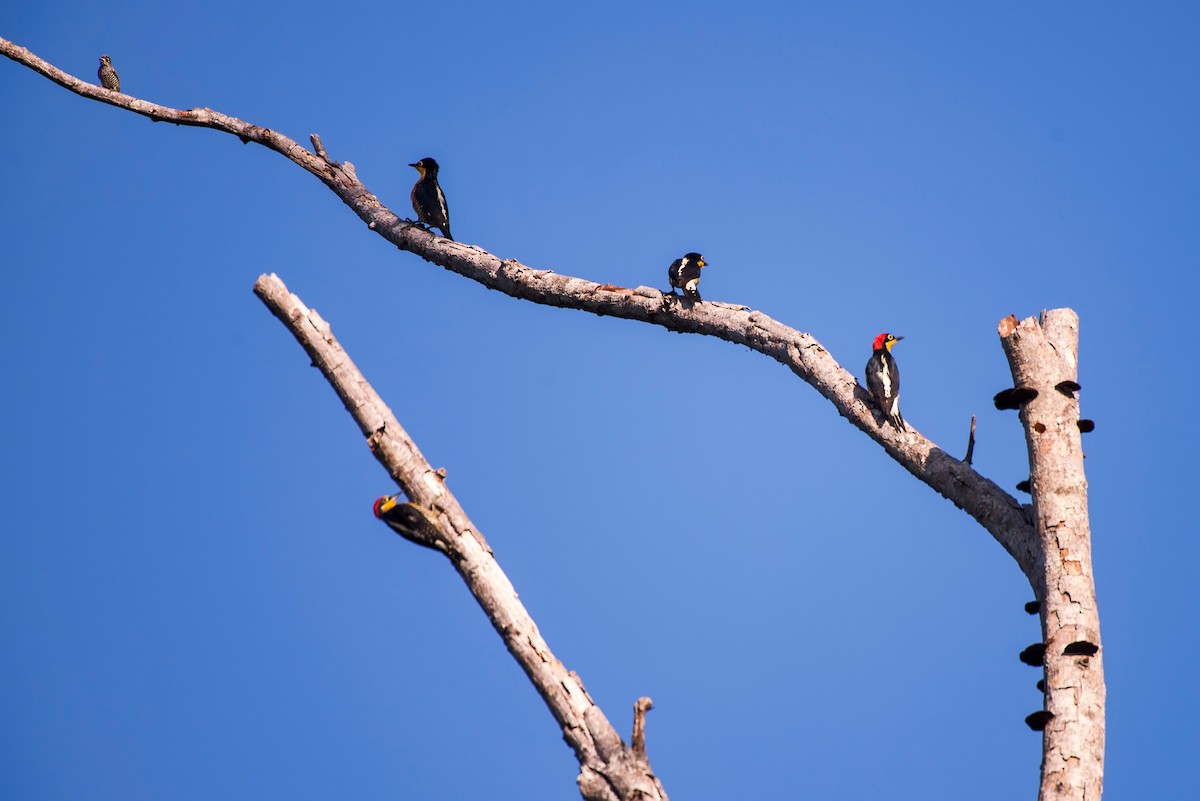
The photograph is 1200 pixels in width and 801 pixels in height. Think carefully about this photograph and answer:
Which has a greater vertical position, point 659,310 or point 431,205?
point 431,205

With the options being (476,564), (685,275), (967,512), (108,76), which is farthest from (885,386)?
(108,76)

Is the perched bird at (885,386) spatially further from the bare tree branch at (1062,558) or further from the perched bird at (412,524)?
the perched bird at (412,524)

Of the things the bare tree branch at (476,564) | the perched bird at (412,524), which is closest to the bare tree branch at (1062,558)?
the bare tree branch at (476,564)

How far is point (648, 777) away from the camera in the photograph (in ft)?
14.2

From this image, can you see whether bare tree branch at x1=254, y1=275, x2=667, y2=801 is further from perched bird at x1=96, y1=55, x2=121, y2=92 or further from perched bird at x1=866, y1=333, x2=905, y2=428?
perched bird at x1=96, y1=55, x2=121, y2=92

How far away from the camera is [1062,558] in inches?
215

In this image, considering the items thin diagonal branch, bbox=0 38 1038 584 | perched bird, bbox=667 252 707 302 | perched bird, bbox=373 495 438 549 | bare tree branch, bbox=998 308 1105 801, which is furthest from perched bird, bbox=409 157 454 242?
bare tree branch, bbox=998 308 1105 801

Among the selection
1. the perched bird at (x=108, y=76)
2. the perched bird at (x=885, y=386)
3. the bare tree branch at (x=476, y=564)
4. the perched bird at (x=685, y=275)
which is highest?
the perched bird at (x=108, y=76)

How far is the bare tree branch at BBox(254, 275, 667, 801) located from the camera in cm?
440

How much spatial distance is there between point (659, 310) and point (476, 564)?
11.0ft

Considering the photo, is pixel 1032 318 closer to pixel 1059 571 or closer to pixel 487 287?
pixel 1059 571

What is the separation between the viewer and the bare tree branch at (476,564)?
440cm

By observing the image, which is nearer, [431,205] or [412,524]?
[412,524]

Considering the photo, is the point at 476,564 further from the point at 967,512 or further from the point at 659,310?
the point at 659,310
